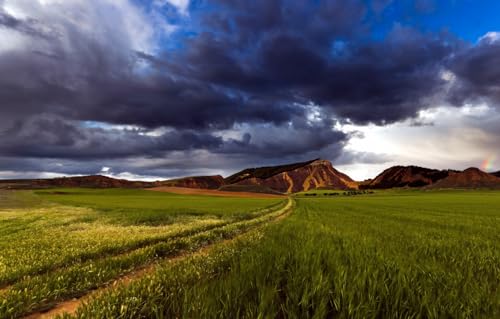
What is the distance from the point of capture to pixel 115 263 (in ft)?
31.7

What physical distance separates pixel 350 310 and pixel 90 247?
13329mm

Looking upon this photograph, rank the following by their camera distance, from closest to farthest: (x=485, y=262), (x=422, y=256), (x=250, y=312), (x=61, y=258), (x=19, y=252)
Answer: (x=250, y=312) < (x=485, y=262) < (x=422, y=256) < (x=61, y=258) < (x=19, y=252)

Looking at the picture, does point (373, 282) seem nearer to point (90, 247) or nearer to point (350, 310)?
point (350, 310)

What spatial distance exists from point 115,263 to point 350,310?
9.18m

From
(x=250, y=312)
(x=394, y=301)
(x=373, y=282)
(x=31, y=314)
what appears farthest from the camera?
(x=31, y=314)

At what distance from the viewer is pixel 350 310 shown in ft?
11.7

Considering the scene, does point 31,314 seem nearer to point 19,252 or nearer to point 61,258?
point 61,258

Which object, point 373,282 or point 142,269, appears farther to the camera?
point 142,269

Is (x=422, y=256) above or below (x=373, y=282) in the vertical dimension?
below

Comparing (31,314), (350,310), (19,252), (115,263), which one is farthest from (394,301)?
(19,252)

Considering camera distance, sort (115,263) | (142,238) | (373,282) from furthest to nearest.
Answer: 1. (142,238)
2. (115,263)
3. (373,282)

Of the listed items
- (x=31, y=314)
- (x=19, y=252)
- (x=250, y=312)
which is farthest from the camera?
(x=19, y=252)

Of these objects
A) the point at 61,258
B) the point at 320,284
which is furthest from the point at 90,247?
the point at 320,284

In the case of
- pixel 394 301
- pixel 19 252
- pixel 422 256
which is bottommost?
pixel 19 252
